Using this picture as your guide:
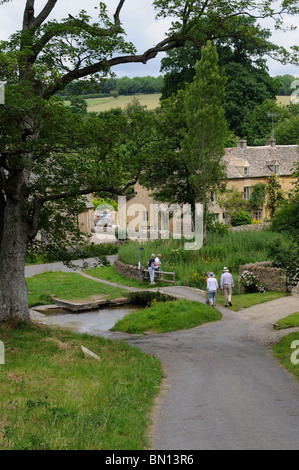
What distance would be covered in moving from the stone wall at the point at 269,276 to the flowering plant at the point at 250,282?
191 mm

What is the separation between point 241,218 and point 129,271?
22617mm

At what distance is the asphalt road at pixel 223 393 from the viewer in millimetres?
8883

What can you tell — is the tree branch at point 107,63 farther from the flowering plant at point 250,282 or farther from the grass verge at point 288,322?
the flowering plant at point 250,282

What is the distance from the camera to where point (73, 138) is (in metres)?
17.2

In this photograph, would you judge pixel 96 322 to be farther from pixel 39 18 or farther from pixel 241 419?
pixel 241 419

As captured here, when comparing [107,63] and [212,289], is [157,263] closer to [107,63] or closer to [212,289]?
[212,289]

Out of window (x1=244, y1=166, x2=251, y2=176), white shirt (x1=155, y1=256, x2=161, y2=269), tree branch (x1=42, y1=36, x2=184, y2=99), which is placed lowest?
white shirt (x1=155, y1=256, x2=161, y2=269)

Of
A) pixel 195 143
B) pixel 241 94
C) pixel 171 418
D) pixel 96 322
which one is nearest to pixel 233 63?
pixel 241 94

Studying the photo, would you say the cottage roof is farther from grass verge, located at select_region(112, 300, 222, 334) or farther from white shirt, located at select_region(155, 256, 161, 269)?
grass verge, located at select_region(112, 300, 222, 334)

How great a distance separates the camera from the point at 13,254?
59.7ft

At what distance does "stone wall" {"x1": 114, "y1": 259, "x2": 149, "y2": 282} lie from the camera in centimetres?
3472

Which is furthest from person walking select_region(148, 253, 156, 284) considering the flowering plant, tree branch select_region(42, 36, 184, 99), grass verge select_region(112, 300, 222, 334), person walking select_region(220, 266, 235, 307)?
tree branch select_region(42, 36, 184, 99)

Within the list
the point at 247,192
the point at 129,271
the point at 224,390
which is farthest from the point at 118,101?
the point at 224,390

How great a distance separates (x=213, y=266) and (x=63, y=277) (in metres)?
Result: 11.9
